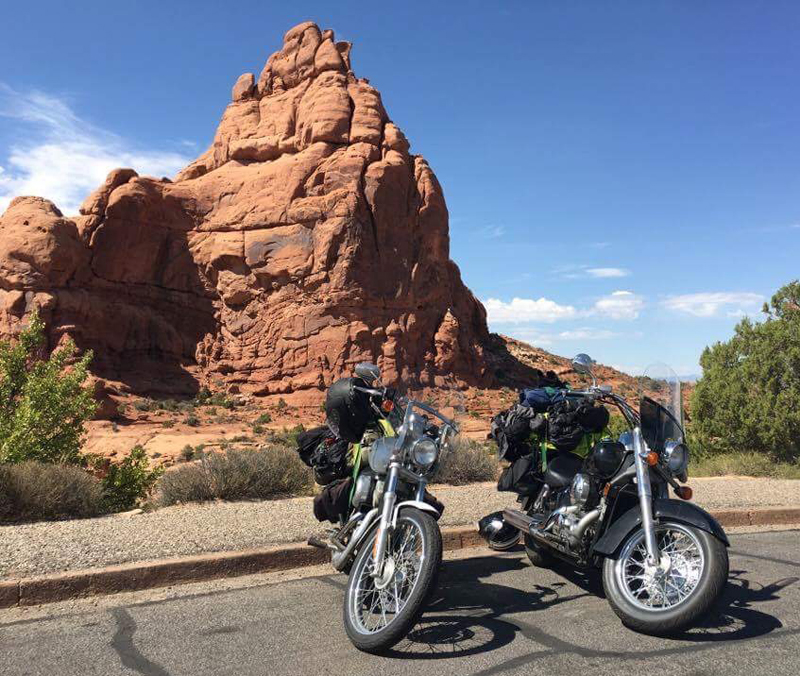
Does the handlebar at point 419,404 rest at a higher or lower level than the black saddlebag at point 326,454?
higher

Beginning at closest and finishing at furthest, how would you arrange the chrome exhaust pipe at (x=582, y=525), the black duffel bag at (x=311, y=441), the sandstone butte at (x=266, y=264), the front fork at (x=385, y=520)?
1. the front fork at (x=385, y=520)
2. the chrome exhaust pipe at (x=582, y=525)
3. the black duffel bag at (x=311, y=441)
4. the sandstone butte at (x=266, y=264)

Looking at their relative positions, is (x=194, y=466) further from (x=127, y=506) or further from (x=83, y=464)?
(x=83, y=464)

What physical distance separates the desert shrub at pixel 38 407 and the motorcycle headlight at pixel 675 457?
9.28 metres

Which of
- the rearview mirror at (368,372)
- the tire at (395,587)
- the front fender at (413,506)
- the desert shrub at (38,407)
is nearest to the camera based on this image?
the tire at (395,587)

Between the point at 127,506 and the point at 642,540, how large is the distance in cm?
751

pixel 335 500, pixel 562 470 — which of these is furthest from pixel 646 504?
pixel 335 500

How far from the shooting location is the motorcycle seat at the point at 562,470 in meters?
5.23

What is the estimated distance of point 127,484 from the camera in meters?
10.3

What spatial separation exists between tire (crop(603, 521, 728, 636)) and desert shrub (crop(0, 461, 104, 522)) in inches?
237

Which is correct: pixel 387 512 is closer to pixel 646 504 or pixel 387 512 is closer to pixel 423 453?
pixel 423 453

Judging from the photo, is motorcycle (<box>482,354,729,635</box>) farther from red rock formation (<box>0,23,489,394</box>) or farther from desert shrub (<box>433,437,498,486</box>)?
red rock formation (<box>0,23,489,394</box>)

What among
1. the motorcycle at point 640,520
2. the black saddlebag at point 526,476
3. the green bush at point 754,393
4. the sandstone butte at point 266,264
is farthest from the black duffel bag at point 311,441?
the sandstone butte at point 266,264

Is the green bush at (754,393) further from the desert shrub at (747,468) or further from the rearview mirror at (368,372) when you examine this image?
the rearview mirror at (368,372)

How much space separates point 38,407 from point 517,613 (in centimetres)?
972
